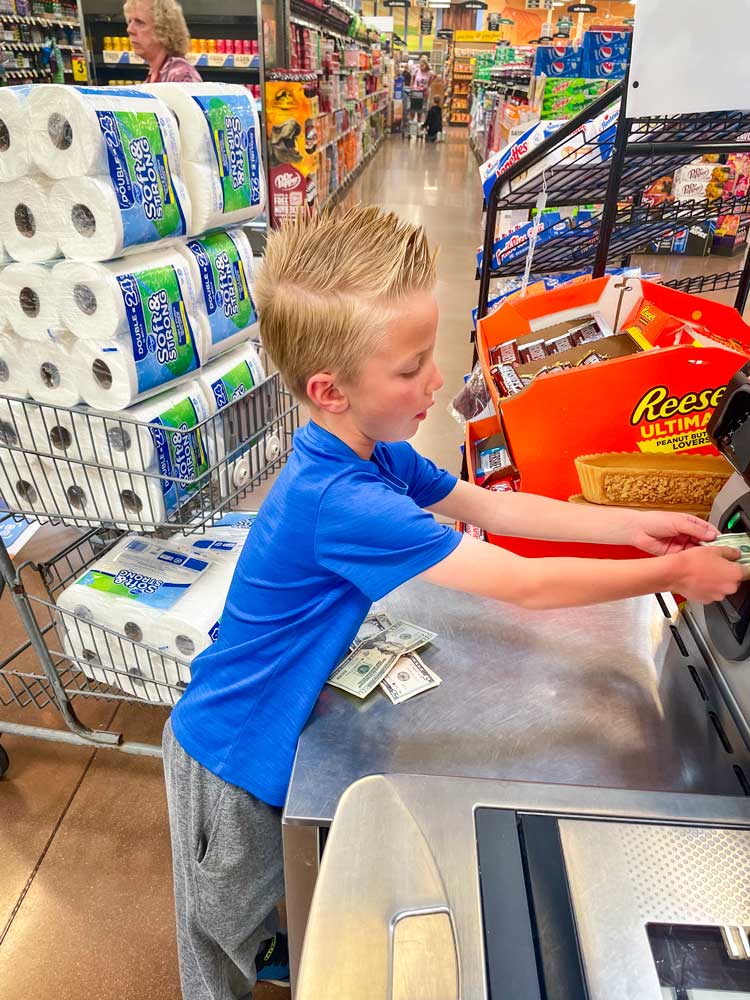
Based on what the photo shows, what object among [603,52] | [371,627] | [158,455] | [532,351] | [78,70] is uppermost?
[603,52]

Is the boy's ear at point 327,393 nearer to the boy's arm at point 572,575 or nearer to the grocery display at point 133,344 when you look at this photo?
the boy's arm at point 572,575

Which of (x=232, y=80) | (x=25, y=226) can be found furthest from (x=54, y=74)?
(x=25, y=226)

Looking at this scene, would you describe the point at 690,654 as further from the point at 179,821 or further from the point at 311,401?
the point at 179,821

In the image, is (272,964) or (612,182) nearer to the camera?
(272,964)

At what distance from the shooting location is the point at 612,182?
1729 millimetres

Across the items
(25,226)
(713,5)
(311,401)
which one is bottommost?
(311,401)

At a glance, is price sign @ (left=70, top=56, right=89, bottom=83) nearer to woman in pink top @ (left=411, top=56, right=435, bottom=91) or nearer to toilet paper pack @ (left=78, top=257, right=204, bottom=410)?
toilet paper pack @ (left=78, top=257, right=204, bottom=410)

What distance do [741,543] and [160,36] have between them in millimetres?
3932

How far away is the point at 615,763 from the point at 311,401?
625 millimetres

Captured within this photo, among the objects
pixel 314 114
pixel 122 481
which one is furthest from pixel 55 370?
pixel 314 114

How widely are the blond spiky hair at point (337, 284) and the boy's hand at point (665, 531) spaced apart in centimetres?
49

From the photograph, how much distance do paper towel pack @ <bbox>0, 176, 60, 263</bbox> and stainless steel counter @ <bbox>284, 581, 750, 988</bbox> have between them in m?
0.97

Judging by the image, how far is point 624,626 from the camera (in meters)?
1.18

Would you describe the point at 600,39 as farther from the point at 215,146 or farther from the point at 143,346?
the point at 143,346
